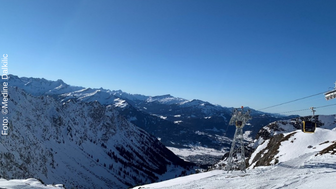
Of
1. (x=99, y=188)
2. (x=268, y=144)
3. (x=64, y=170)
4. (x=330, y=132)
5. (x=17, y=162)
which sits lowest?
(x=99, y=188)

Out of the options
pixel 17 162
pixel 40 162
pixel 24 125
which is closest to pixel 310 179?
pixel 17 162

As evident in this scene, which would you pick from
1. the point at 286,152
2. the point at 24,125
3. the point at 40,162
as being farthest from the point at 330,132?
the point at 24,125

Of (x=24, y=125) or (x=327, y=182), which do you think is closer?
(x=327, y=182)

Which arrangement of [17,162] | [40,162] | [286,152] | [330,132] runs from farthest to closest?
[40,162]
[17,162]
[330,132]
[286,152]

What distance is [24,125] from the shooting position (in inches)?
7298

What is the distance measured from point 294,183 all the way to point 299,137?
2601 inches

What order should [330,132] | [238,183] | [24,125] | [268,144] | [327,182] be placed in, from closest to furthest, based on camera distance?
[327,182]
[238,183]
[330,132]
[268,144]
[24,125]

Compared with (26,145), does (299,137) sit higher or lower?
higher

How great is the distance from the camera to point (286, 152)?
7362 cm

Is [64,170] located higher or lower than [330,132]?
lower

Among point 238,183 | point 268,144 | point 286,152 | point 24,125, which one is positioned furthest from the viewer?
point 24,125

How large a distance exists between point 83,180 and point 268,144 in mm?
147345

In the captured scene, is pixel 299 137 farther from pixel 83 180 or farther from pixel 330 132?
pixel 83 180

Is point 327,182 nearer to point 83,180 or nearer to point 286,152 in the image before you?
point 286,152
